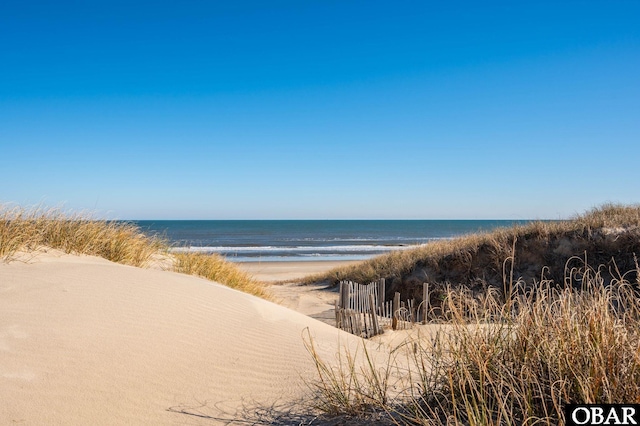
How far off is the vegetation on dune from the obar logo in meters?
10.2

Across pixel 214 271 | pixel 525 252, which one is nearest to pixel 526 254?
pixel 525 252

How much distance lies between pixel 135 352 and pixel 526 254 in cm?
1282

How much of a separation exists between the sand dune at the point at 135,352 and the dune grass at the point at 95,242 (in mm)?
928

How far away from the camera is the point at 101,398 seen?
10.8 feet

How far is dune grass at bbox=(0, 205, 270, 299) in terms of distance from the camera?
21.6ft

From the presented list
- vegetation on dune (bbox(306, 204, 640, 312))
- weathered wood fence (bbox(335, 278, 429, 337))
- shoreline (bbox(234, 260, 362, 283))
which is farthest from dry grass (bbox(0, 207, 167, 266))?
shoreline (bbox(234, 260, 362, 283))

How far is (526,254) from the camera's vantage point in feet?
45.6

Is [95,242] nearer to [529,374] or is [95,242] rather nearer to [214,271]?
[214,271]

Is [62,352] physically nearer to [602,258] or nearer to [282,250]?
[602,258]

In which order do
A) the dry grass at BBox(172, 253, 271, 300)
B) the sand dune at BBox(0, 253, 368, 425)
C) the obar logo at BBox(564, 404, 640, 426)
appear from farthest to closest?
the dry grass at BBox(172, 253, 271, 300)
the sand dune at BBox(0, 253, 368, 425)
the obar logo at BBox(564, 404, 640, 426)

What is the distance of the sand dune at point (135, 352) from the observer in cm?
317

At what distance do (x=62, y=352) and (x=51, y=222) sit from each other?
4806 mm

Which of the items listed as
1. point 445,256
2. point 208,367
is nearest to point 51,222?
point 208,367

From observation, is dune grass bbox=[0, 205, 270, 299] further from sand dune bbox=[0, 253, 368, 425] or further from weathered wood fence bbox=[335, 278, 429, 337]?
weathered wood fence bbox=[335, 278, 429, 337]
